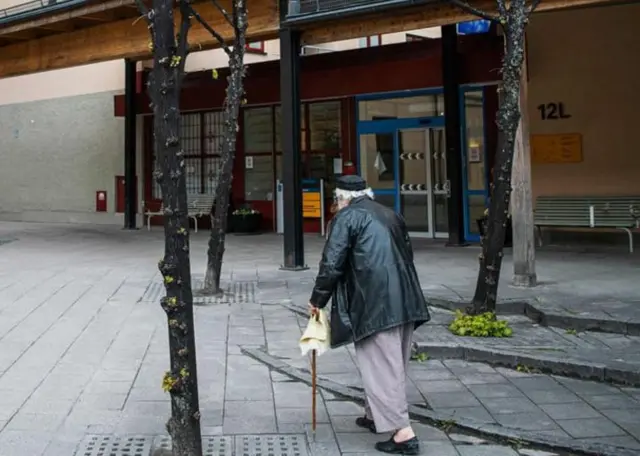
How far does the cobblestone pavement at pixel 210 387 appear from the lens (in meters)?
4.53

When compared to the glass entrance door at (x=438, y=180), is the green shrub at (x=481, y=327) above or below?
below

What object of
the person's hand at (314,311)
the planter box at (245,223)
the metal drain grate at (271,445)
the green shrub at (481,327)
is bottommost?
the metal drain grate at (271,445)

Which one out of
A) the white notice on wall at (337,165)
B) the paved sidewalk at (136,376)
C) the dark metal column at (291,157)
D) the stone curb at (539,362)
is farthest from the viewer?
the white notice on wall at (337,165)

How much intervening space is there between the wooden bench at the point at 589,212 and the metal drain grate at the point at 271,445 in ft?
30.3

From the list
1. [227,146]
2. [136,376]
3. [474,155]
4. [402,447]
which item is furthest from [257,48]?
[402,447]

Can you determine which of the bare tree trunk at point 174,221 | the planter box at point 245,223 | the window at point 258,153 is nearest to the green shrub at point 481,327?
the bare tree trunk at point 174,221

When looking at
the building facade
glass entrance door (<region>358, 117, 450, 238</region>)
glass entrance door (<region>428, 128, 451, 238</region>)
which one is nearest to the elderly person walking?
the building facade

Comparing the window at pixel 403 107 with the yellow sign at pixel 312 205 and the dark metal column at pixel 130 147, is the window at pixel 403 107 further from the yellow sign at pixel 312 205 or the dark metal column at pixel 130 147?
the dark metal column at pixel 130 147

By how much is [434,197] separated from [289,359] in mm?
9690

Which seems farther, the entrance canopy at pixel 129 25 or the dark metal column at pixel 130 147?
the dark metal column at pixel 130 147

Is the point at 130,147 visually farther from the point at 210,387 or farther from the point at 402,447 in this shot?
the point at 402,447

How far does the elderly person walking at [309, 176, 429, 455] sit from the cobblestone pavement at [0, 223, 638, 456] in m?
0.33

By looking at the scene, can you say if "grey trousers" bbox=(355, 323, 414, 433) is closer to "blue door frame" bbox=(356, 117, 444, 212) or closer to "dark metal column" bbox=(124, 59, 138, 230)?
"blue door frame" bbox=(356, 117, 444, 212)

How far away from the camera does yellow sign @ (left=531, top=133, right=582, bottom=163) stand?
13.4 meters
